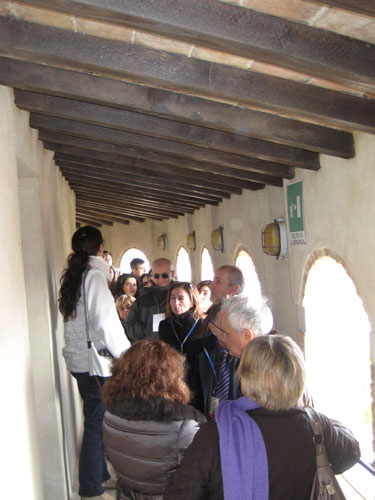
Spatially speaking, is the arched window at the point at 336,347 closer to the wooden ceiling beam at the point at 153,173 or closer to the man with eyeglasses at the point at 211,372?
the wooden ceiling beam at the point at 153,173

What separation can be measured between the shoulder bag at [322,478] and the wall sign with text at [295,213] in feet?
9.44

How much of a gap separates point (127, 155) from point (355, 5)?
3.36 meters

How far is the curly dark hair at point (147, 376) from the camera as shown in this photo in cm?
222

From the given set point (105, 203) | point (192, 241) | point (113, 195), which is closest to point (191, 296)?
point (113, 195)

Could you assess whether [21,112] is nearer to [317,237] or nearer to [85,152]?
[85,152]

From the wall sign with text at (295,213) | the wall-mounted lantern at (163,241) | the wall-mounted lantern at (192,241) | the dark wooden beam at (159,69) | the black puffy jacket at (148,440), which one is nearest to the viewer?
the black puffy jacket at (148,440)

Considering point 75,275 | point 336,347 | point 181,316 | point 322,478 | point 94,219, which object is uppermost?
point 94,219

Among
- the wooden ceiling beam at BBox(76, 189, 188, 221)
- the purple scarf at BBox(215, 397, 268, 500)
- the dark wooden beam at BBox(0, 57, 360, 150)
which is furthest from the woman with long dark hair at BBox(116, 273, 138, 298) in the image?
the purple scarf at BBox(215, 397, 268, 500)

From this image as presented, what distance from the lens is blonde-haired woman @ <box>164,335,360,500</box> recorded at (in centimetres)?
171

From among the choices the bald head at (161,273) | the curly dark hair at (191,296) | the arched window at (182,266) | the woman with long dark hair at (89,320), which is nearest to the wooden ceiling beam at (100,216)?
the arched window at (182,266)

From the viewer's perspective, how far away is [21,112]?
3535 mm

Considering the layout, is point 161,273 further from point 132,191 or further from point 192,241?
point 192,241

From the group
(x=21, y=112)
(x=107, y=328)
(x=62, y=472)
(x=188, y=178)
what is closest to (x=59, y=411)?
(x=62, y=472)

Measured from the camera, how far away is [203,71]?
2686 mm
